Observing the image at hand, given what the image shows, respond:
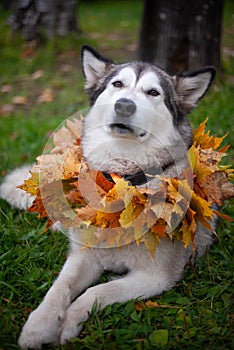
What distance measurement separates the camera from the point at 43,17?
6684 mm

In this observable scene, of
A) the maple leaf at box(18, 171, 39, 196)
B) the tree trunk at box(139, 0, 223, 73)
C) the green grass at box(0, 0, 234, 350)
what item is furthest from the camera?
the tree trunk at box(139, 0, 223, 73)

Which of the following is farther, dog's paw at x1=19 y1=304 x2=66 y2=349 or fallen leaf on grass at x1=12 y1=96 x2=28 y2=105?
fallen leaf on grass at x1=12 y1=96 x2=28 y2=105

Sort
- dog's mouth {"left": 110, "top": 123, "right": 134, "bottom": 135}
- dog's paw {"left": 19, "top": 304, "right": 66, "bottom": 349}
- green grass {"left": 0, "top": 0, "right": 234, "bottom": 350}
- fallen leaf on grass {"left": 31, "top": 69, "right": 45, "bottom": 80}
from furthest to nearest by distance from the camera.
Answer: fallen leaf on grass {"left": 31, "top": 69, "right": 45, "bottom": 80}
dog's mouth {"left": 110, "top": 123, "right": 134, "bottom": 135}
green grass {"left": 0, "top": 0, "right": 234, "bottom": 350}
dog's paw {"left": 19, "top": 304, "right": 66, "bottom": 349}

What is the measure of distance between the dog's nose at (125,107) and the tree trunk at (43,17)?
5.03 m

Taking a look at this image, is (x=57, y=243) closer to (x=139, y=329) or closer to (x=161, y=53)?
(x=139, y=329)

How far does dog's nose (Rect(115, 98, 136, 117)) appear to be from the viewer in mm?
2312

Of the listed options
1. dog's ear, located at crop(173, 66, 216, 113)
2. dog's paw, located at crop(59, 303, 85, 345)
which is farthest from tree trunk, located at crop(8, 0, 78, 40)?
dog's paw, located at crop(59, 303, 85, 345)

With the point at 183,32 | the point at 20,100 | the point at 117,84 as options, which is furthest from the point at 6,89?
the point at 117,84

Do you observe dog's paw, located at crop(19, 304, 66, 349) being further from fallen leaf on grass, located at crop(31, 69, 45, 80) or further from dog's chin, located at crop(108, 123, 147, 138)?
fallen leaf on grass, located at crop(31, 69, 45, 80)

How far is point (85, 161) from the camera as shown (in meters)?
2.65

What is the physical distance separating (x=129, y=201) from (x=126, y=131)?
48 cm

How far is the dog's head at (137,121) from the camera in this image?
8.01 feet

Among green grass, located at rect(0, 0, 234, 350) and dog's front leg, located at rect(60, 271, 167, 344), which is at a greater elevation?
dog's front leg, located at rect(60, 271, 167, 344)

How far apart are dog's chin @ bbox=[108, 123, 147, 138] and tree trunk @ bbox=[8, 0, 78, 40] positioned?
196 inches
